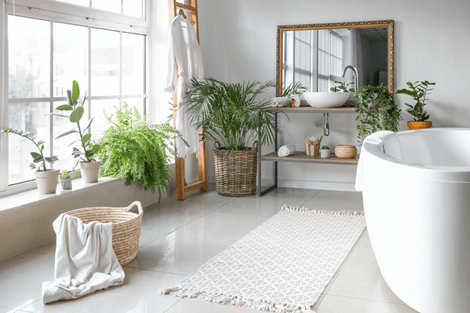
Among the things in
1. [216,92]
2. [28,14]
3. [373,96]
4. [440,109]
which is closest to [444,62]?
[440,109]

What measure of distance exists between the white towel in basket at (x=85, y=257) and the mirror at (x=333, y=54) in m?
3.04

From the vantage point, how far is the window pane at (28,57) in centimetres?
353

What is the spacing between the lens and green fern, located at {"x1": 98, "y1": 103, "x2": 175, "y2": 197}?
13.6 ft

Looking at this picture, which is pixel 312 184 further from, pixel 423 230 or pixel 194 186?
pixel 423 230

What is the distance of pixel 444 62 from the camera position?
4.86 metres

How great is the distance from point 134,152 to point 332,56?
7.40ft

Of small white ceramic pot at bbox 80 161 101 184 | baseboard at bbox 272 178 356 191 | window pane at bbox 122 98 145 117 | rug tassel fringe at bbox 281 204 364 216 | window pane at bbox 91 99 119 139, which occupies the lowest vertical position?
rug tassel fringe at bbox 281 204 364 216

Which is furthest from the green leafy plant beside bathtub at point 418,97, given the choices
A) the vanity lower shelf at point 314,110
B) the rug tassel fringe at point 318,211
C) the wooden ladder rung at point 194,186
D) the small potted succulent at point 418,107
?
the wooden ladder rung at point 194,186

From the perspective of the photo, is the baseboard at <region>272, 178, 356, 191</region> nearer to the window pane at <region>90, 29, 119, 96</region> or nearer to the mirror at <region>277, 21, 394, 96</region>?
the mirror at <region>277, 21, 394, 96</region>

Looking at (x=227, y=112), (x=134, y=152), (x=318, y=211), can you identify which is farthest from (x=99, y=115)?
(x=318, y=211)

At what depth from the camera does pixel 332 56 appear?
204 inches

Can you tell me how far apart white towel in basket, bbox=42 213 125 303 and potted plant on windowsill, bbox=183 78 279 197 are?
2107 millimetres

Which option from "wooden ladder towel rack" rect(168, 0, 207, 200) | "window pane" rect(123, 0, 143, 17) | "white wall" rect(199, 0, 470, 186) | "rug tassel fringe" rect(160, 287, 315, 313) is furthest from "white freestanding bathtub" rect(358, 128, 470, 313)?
"window pane" rect(123, 0, 143, 17)

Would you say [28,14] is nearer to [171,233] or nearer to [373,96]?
[171,233]
